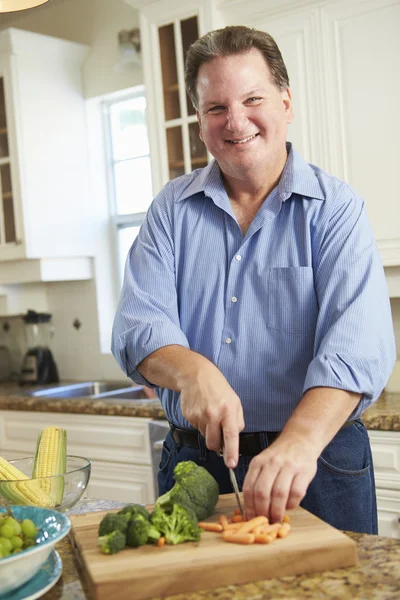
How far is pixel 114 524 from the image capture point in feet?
3.82

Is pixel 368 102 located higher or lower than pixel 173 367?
higher

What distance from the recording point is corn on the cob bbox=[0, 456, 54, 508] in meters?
1.41

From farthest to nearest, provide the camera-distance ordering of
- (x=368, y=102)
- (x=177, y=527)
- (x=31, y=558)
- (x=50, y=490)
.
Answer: (x=368, y=102)
(x=50, y=490)
(x=177, y=527)
(x=31, y=558)

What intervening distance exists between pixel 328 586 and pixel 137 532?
28cm

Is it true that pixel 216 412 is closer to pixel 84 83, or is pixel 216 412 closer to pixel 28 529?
pixel 28 529

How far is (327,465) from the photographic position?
159 centimetres

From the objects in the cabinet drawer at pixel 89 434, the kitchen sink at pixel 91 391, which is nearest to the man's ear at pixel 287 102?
the cabinet drawer at pixel 89 434

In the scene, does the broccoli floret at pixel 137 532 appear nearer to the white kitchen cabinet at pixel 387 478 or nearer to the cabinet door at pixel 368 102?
the white kitchen cabinet at pixel 387 478

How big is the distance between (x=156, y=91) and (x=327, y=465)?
6.97ft

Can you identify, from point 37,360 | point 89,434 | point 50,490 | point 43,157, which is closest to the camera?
point 50,490

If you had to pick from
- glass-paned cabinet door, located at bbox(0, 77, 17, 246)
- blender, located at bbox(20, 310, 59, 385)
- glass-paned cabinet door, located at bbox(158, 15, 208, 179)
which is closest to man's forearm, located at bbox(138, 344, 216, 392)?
glass-paned cabinet door, located at bbox(158, 15, 208, 179)

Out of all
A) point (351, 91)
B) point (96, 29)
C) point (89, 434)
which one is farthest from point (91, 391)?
point (351, 91)

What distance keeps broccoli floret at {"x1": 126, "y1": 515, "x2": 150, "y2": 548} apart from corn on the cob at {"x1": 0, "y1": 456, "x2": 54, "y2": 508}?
32 centimetres

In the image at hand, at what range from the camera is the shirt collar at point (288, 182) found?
167 centimetres
